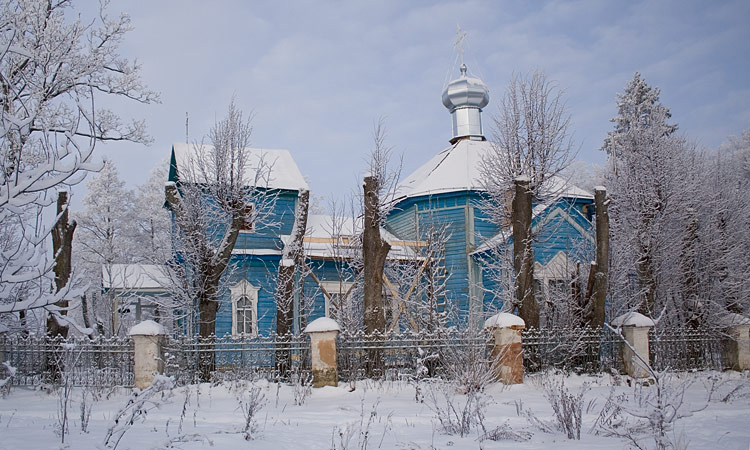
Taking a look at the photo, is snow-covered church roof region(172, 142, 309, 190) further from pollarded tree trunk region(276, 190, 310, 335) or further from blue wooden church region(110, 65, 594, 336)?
pollarded tree trunk region(276, 190, 310, 335)

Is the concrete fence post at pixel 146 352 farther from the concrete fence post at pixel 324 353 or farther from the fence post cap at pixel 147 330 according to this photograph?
the concrete fence post at pixel 324 353

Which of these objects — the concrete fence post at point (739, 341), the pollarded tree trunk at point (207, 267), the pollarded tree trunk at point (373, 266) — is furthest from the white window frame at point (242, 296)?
the concrete fence post at point (739, 341)

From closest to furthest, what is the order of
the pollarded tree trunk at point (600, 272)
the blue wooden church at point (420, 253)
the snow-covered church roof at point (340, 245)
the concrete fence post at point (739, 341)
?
1. the pollarded tree trunk at point (600, 272)
2. the concrete fence post at point (739, 341)
3. the snow-covered church roof at point (340, 245)
4. the blue wooden church at point (420, 253)

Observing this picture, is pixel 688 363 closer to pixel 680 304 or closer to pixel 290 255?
pixel 680 304

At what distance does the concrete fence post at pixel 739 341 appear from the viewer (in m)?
13.7

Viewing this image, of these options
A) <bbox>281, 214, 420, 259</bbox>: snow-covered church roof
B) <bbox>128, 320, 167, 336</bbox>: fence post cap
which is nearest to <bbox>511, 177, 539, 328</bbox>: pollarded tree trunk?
<bbox>281, 214, 420, 259</bbox>: snow-covered church roof

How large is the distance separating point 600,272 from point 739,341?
362 centimetres

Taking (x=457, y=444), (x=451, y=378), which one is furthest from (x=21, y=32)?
(x=457, y=444)

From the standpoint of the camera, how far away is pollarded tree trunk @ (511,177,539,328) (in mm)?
12539

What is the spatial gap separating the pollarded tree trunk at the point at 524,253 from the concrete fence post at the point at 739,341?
4.87m

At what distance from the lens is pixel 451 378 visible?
996cm

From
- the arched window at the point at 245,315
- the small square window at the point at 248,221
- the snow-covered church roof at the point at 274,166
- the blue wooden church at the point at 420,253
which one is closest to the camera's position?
the small square window at the point at 248,221

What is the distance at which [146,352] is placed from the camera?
10.5m

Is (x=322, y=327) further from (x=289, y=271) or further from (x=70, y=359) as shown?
(x=70, y=359)
